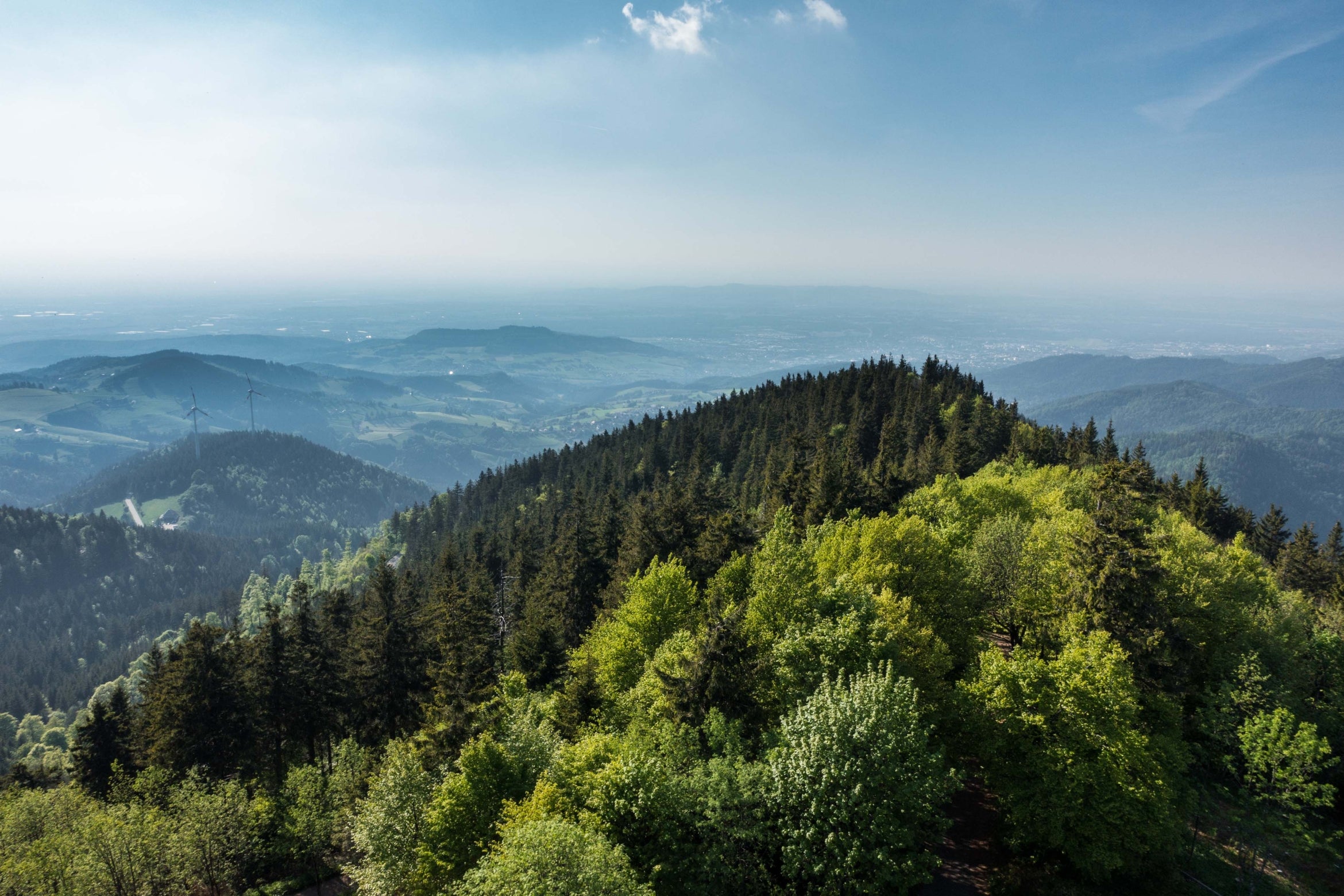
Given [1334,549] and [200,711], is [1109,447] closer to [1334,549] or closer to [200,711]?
[1334,549]

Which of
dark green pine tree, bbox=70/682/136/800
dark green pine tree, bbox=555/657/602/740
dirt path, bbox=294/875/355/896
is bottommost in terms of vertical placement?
dirt path, bbox=294/875/355/896

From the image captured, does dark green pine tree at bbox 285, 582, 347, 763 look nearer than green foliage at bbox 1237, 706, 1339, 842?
No

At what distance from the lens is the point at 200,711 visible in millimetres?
39562

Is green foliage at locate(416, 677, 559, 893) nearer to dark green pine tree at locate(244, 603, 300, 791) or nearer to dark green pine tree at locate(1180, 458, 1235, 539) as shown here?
dark green pine tree at locate(244, 603, 300, 791)

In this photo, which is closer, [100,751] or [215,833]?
[215,833]

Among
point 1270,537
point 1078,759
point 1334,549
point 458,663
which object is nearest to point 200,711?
point 458,663

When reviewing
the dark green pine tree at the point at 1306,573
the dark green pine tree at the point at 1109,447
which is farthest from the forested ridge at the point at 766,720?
the dark green pine tree at the point at 1109,447

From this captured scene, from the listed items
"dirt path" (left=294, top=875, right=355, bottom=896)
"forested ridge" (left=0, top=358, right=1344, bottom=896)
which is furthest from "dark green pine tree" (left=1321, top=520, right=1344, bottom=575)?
"dirt path" (left=294, top=875, right=355, bottom=896)

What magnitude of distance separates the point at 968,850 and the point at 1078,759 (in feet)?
21.7

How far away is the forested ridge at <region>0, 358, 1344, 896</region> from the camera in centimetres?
1984

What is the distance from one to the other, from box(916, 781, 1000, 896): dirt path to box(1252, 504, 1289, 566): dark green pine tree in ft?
271

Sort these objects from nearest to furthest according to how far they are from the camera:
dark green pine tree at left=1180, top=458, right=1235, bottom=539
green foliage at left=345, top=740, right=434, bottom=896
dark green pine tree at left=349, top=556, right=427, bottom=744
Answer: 1. green foliage at left=345, top=740, right=434, bottom=896
2. dark green pine tree at left=349, top=556, right=427, bottom=744
3. dark green pine tree at left=1180, top=458, right=1235, bottom=539

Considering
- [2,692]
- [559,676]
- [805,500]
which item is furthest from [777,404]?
[2,692]

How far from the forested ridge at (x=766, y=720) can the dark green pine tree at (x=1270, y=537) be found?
28116 millimetres
